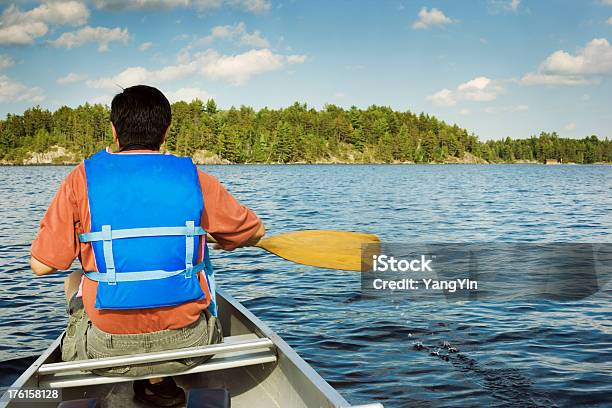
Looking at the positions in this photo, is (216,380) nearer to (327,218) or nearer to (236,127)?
(327,218)

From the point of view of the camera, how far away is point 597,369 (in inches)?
273

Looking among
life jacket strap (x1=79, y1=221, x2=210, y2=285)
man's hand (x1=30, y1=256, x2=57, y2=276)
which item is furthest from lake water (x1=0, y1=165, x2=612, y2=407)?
man's hand (x1=30, y1=256, x2=57, y2=276)

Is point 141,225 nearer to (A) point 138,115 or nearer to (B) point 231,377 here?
(A) point 138,115

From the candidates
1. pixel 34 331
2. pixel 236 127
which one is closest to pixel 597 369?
pixel 34 331

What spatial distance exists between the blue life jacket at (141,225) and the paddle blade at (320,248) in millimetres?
1631

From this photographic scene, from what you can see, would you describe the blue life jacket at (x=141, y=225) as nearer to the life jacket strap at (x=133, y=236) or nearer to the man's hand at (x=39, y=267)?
the life jacket strap at (x=133, y=236)

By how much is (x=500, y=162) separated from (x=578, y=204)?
6777 inches

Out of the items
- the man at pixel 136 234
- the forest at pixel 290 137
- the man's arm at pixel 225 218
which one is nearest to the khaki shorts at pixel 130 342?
the man at pixel 136 234

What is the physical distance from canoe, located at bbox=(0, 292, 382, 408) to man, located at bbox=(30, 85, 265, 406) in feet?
0.43

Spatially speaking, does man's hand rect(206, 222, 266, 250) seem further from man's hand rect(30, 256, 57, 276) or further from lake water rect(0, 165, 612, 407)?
lake water rect(0, 165, 612, 407)

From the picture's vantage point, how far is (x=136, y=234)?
308 cm

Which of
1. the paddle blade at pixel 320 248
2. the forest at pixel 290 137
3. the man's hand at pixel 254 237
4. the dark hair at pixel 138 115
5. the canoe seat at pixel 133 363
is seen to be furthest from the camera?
the forest at pixel 290 137

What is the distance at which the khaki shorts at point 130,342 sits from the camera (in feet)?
11.0

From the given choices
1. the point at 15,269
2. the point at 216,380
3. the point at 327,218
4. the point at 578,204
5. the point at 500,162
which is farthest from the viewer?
the point at 500,162
